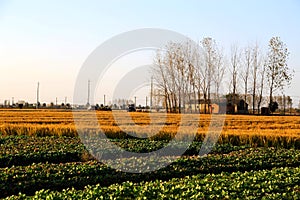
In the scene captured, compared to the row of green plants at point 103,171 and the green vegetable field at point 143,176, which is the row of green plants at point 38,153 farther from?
the row of green plants at point 103,171

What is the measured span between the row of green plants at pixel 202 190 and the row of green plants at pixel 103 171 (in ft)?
4.11

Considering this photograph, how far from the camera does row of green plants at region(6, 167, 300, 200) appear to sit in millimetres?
8172

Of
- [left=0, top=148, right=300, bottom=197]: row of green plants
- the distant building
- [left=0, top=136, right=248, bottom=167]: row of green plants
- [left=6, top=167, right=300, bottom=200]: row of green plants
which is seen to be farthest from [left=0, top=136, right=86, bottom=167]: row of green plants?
the distant building

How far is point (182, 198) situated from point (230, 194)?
1127 millimetres

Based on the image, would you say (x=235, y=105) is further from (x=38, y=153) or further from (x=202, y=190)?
(x=202, y=190)

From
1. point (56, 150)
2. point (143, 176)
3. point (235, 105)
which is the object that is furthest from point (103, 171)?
point (235, 105)

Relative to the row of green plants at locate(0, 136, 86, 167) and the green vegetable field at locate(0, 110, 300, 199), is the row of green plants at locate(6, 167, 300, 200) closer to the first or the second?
the green vegetable field at locate(0, 110, 300, 199)

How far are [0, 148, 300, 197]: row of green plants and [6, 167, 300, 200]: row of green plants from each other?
4.11 ft

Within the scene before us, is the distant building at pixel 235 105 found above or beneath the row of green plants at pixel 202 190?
above

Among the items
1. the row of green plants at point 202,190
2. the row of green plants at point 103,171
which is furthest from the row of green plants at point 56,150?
the row of green plants at point 202,190

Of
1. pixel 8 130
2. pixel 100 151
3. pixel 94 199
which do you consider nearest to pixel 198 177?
pixel 94 199

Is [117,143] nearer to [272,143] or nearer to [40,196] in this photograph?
[272,143]

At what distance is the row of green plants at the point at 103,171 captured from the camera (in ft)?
33.3

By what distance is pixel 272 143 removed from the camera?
66.5ft
